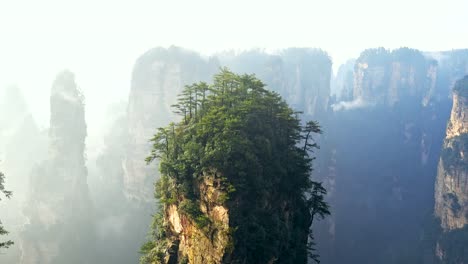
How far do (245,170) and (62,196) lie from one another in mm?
51056

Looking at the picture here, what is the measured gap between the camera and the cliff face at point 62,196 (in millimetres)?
68875

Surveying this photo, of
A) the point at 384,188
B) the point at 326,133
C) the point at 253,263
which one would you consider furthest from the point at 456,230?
the point at 253,263

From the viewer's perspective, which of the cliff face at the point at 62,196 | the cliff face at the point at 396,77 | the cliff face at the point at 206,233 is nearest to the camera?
the cliff face at the point at 206,233

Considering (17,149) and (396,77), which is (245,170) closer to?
(17,149)

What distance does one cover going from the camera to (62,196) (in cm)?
7169

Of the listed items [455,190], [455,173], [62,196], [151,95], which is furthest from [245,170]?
[455,173]

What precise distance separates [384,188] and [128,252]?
7099cm

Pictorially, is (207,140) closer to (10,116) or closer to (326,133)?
(10,116)

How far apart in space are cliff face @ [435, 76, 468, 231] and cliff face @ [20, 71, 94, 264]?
60.9m

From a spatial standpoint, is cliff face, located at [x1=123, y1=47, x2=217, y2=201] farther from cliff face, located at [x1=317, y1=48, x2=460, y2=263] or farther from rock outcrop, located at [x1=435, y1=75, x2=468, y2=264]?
rock outcrop, located at [x1=435, y1=75, x2=468, y2=264]

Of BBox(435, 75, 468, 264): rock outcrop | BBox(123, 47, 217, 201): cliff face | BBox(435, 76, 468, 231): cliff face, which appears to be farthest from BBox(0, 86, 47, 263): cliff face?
BBox(435, 76, 468, 231): cliff face

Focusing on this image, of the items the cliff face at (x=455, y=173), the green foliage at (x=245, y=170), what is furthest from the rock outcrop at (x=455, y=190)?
the green foliage at (x=245, y=170)

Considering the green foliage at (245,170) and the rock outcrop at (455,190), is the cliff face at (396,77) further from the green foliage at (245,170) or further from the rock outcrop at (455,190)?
the green foliage at (245,170)

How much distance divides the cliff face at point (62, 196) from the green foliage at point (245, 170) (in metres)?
40.6
